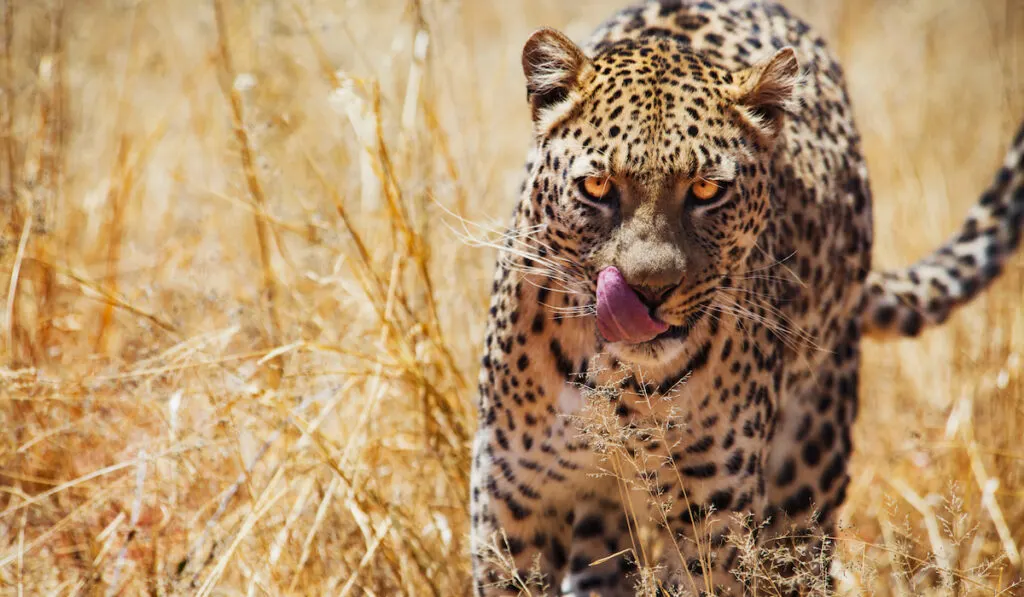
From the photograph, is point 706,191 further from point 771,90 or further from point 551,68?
point 551,68

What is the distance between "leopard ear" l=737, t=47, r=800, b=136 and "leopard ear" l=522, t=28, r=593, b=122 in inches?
19.2

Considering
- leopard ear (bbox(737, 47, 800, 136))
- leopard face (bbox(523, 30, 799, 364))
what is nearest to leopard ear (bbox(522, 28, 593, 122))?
leopard face (bbox(523, 30, 799, 364))

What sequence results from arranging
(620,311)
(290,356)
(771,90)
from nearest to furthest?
(620,311) < (771,90) < (290,356)

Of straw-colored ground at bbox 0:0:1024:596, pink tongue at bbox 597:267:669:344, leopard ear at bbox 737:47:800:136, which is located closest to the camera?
pink tongue at bbox 597:267:669:344

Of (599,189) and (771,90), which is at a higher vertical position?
(771,90)

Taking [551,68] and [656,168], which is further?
[551,68]

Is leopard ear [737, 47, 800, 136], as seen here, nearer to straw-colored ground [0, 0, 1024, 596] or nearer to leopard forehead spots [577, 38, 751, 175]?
leopard forehead spots [577, 38, 751, 175]

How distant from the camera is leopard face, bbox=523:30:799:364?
3123 mm

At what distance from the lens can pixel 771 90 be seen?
11.1ft

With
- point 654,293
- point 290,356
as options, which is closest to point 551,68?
point 654,293

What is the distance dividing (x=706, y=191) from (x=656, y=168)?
18 cm

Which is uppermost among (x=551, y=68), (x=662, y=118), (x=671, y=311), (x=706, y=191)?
(x=551, y=68)

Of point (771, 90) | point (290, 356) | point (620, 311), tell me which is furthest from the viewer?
point (290, 356)

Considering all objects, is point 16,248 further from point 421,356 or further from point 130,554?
point 421,356
